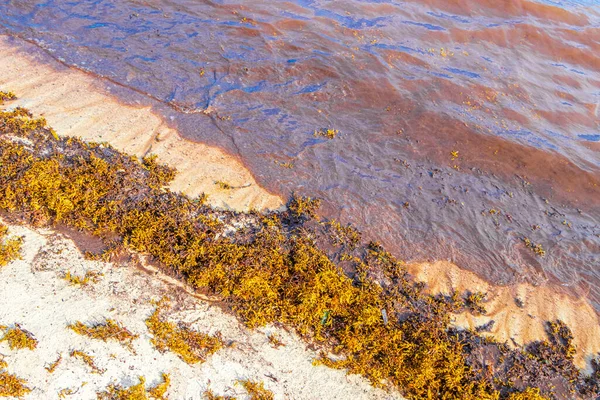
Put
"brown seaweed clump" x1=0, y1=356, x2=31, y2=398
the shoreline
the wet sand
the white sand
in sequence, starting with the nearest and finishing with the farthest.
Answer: "brown seaweed clump" x1=0, y1=356, x2=31, y2=398
the white sand
the wet sand
the shoreline

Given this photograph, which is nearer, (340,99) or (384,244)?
(384,244)

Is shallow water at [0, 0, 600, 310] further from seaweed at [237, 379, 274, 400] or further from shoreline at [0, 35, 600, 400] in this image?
seaweed at [237, 379, 274, 400]

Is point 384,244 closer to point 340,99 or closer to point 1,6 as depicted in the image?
point 340,99

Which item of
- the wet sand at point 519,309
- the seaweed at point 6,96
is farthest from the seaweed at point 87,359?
the seaweed at point 6,96

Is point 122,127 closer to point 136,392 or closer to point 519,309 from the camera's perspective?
point 136,392

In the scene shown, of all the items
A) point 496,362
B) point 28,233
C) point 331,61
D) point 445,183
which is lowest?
point 496,362

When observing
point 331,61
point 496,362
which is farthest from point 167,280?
point 331,61

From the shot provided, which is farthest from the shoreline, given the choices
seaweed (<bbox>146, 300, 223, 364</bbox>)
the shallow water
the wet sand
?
seaweed (<bbox>146, 300, 223, 364</bbox>)
